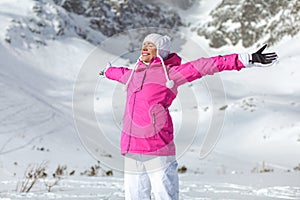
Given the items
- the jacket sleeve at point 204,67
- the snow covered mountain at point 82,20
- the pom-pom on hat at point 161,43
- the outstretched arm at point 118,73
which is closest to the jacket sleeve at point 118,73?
the outstretched arm at point 118,73

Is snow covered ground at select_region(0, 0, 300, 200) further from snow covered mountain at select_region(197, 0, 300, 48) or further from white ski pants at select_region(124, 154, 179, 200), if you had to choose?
snow covered mountain at select_region(197, 0, 300, 48)

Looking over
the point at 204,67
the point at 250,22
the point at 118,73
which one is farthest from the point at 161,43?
the point at 250,22

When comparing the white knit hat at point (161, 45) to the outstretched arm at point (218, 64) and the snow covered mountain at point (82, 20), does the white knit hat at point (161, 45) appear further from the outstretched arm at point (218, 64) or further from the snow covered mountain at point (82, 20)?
the snow covered mountain at point (82, 20)

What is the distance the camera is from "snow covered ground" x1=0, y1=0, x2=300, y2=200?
5392mm

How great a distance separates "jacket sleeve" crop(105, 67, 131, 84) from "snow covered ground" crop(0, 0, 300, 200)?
0.19 meters

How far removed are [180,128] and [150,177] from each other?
0.66 m

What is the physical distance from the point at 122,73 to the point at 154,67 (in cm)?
34

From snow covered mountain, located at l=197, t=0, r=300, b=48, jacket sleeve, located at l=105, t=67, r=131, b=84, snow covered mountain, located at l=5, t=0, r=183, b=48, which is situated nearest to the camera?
jacket sleeve, located at l=105, t=67, r=131, b=84

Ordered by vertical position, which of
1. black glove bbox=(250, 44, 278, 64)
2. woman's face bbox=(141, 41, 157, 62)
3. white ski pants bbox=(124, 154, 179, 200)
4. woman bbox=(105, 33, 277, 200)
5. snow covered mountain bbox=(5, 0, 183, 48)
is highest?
snow covered mountain bbox=(5, 0, 183, 48)

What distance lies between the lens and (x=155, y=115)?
120 inches

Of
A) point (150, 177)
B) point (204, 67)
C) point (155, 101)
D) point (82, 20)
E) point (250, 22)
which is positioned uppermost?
point (250, 22)

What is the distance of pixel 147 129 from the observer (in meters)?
3.02

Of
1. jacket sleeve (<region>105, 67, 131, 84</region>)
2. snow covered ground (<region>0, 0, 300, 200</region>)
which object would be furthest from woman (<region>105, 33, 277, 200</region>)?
snow covered ground (<region>0, 0, 300, 200</region>)

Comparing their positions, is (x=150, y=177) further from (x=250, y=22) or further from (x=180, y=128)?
(x=250, y=22)
